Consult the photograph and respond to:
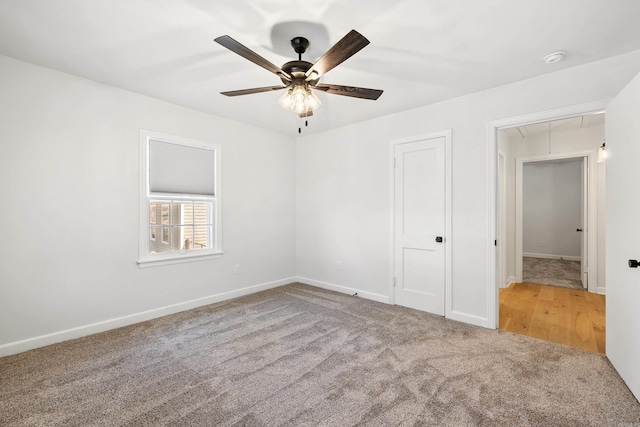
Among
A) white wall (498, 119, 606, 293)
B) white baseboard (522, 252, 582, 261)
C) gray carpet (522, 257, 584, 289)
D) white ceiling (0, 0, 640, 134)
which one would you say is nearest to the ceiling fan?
white ceiling (0, 0, 640, 134)

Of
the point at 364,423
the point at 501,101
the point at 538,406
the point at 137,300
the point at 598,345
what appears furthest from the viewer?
the point at 137,300

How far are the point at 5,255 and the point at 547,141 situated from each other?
285 inches

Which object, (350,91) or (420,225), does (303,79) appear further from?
(420,225)

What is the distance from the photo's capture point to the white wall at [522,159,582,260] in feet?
23.1

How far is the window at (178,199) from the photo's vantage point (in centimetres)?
340

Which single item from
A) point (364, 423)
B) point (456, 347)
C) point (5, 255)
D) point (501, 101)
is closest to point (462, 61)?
point (501, 101)

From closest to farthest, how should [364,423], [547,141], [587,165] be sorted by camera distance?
[364,423] → [587,165] → [547,141]

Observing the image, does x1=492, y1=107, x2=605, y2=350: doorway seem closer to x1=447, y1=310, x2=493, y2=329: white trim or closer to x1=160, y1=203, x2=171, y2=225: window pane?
x1=447, y1=310, x2=493, y2=329: white trim

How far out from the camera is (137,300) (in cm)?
331

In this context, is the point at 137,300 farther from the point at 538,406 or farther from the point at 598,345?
the point at 598,345

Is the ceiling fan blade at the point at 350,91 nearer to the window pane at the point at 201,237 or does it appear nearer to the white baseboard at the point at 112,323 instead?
the window pane at the point at 201,237

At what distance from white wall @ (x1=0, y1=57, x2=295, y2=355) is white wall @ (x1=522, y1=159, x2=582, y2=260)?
7635mm

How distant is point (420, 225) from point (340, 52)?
2.45 m

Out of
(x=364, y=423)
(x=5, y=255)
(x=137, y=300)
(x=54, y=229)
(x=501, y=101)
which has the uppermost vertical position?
(x=501, y=101)
